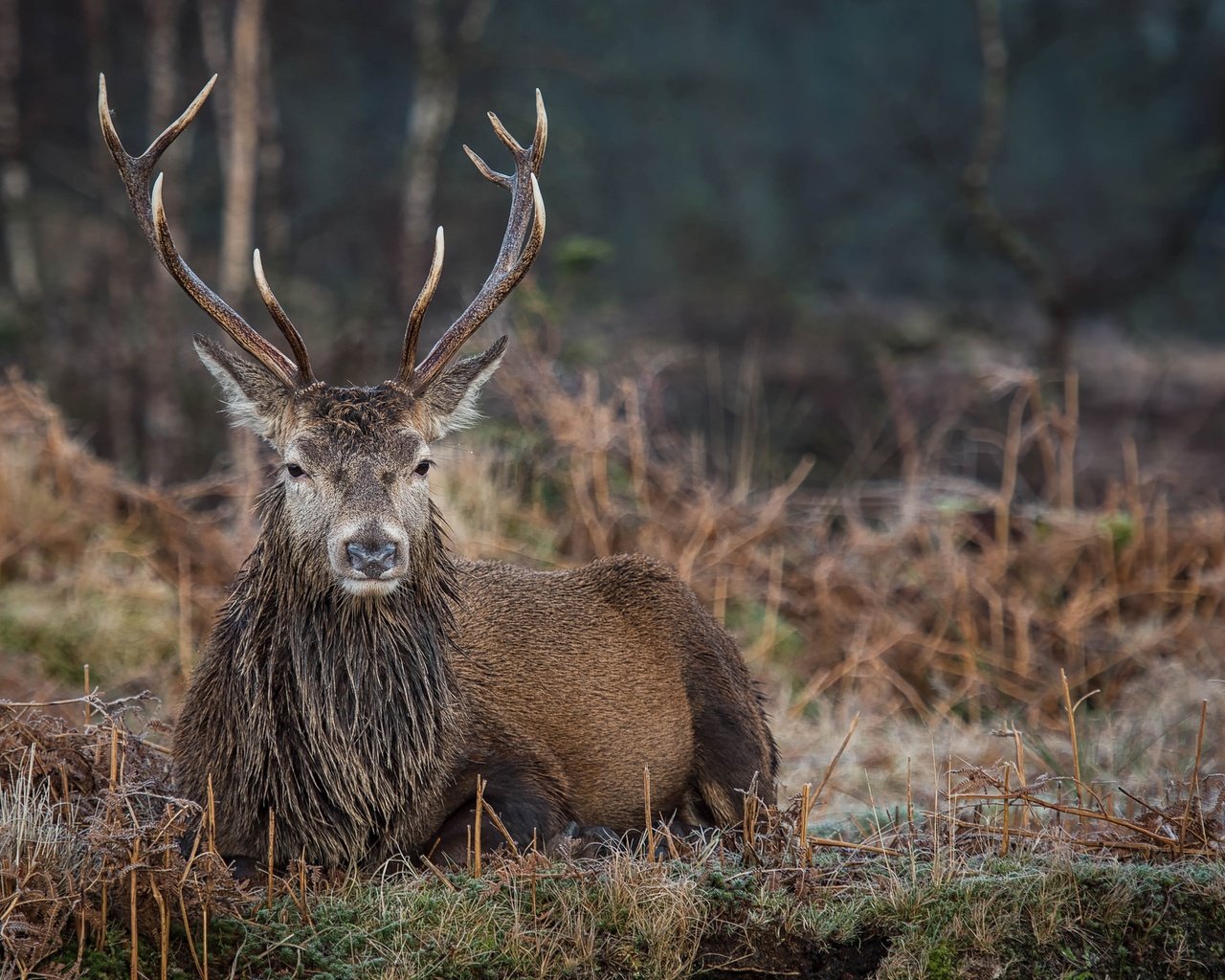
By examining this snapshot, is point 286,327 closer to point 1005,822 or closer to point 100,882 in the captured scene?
point 100,882

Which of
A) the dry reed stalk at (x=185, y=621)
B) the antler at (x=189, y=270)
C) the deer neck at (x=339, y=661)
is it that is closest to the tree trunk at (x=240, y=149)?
the dry reed stalk at (x=185, y=621)

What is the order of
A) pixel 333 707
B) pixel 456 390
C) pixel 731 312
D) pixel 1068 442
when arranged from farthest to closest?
pixel 731 312 < pixel 1068 442 < pixel 456 390 < pixel 333 707

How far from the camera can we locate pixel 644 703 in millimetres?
5609

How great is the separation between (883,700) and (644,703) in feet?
9.87

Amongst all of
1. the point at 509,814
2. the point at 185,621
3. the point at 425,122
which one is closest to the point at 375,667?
the point at 509,814

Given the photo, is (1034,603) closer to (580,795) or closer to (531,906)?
(580,795)

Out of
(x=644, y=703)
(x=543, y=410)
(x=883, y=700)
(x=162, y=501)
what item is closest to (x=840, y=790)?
(x=644, y=703)

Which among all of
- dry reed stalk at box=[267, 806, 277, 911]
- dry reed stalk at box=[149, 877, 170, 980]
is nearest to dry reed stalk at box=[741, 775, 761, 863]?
dry reed stalk at box=[267, 806, 277, 911]

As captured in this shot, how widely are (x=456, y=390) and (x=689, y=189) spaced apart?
20.7 meters

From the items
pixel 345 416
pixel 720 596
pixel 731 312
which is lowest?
pixel 720 596

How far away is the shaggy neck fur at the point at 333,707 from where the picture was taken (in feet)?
15.3

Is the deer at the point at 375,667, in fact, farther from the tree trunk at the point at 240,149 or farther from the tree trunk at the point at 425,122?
the tree trunk at the point at 425,122

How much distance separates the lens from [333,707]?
4727mm

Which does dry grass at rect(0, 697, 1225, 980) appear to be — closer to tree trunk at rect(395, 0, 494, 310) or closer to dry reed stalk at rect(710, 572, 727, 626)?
dry reed stalk at rect(710, 572, 727, 626)
